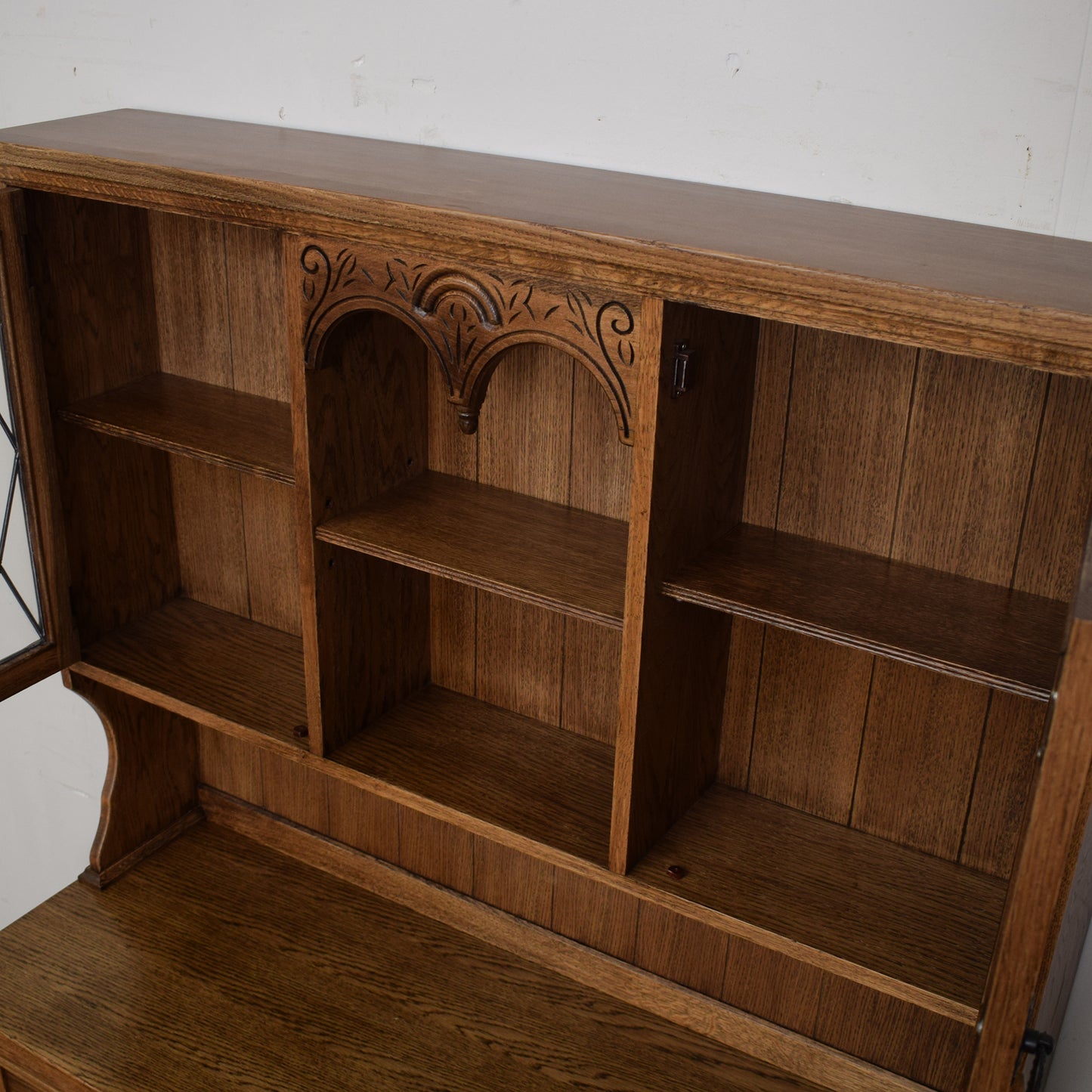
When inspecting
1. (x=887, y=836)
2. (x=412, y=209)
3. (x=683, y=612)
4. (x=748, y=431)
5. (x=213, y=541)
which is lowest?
(x=887, y=836)

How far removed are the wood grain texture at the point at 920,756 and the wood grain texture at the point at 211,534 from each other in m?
1.21

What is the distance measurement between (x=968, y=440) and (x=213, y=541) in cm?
143

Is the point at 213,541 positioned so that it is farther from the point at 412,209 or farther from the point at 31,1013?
the point at 412,209

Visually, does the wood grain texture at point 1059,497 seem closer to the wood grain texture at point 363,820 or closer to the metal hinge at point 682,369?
the metal hinge at point 682,369

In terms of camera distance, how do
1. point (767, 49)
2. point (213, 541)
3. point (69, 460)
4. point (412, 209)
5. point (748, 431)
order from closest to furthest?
point (412, 209), point (767, 49), point (748, 431), point (69, 460), point (213, 541)

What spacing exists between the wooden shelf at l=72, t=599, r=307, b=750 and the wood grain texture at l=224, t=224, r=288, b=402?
1.53ft

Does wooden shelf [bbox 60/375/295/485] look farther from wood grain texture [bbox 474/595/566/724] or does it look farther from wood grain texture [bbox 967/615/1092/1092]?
wood grain texture [bbox 967/615/1092/1092]

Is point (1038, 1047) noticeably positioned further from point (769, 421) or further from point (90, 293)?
point (90, 293)

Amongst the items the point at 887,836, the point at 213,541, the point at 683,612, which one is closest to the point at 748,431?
the point at 683,612

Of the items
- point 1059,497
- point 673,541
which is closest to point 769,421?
point 673,541

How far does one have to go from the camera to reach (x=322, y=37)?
1.97 metres

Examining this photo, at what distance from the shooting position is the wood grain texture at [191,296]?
214cm

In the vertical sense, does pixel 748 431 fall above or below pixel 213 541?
above

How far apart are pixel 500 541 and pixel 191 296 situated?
2.66 feet
